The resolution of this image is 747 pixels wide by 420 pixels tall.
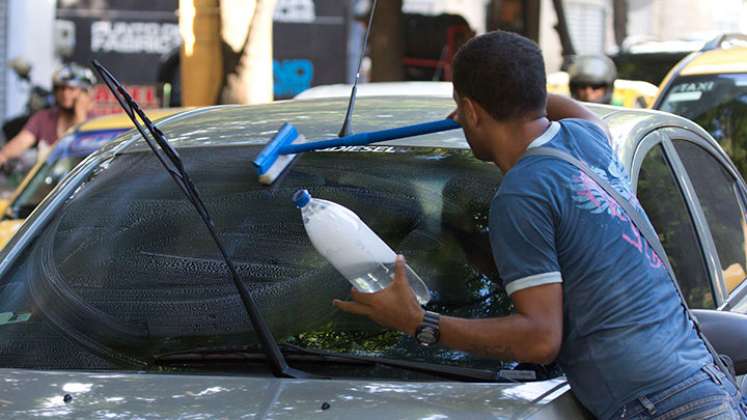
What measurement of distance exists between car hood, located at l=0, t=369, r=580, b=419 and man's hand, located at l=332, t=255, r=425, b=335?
6.6 inches

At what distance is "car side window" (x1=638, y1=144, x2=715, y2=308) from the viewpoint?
380 cm

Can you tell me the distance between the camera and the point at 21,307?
3.50 meters

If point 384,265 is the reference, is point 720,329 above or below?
below

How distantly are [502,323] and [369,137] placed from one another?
931 mm

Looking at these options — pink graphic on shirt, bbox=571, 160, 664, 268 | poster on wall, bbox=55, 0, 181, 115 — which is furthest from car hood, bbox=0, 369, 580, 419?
poster on wall, bbox=55, 0, 181, 115

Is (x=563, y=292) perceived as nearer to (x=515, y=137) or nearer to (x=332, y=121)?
(x=515, y=137)

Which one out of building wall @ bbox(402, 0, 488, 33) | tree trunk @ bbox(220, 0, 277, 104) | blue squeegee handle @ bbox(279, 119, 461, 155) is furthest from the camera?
building wall @ bbox(402, 0, 488, 33)

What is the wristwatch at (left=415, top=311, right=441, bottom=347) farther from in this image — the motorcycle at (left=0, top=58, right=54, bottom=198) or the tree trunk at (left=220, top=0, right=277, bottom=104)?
the motorcycle at (left=0, top=58, right=54, bottom=198)

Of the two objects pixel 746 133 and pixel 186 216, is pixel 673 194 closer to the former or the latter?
pixel 186 216

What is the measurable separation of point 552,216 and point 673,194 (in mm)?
1384

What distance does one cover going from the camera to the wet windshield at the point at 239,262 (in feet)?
10.6

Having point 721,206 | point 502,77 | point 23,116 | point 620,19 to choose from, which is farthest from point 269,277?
point 620,19

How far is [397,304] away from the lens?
2.70m

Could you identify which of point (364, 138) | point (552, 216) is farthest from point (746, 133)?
point (552, 216)
